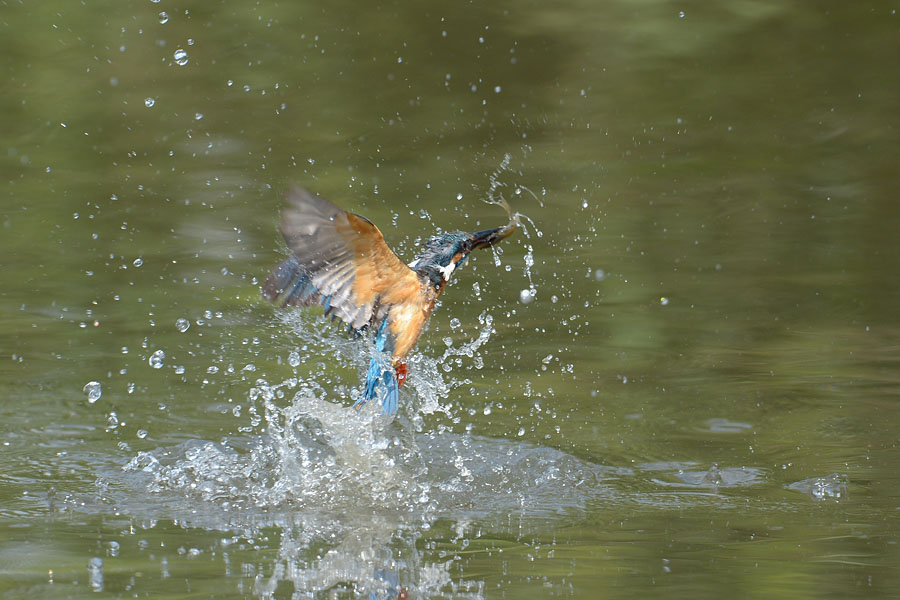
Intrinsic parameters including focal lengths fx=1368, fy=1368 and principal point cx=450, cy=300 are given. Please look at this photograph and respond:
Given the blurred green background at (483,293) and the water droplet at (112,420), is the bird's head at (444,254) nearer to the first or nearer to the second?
the blurred green background at (483,293)

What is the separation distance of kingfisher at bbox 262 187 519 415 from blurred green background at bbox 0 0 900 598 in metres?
0.31

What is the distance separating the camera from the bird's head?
170 inches

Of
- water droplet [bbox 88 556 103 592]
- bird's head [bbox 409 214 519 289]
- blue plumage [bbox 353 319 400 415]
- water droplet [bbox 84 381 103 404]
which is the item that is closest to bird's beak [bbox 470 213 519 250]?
bird's head [bbox 409 214 519 289]

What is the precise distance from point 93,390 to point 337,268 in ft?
4.51

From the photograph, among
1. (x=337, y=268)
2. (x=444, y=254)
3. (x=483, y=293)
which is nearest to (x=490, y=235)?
(x=444, y=254)

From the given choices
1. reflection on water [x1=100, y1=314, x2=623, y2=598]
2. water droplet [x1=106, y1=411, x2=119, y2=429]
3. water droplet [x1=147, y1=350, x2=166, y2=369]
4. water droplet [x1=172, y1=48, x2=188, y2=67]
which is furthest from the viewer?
water droplet [x1=172, y1=48, x2=188, y2=67]

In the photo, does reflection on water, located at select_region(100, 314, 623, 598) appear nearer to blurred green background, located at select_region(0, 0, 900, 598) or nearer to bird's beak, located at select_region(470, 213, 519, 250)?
blurred green background, located at select_region(0, 0, 900, 598)

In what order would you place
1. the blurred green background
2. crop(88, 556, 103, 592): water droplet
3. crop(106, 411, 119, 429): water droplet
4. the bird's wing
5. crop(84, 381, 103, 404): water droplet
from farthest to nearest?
crop(84, 381, 103, 404): water droplet
crop(106, 411, 119, 429): water droplet
the bird's wing
the blurred green background
crop(88, 556, 103, 592): water droplet

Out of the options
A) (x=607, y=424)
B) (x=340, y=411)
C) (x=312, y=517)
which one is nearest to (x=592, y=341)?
(x=607, y=424)

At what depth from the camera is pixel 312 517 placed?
3.68 meters

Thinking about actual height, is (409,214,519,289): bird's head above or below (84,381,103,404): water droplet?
above

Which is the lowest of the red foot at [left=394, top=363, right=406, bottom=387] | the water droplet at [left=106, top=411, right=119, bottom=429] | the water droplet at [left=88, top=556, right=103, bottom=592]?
the water droplet at [left=88, top=556, right=103, bottom=592]

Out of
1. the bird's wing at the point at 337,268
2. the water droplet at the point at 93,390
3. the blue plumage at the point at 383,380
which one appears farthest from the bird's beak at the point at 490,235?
the water droplet at the point at 93,390

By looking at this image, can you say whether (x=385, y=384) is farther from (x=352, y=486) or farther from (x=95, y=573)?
(x=95, y=573)
